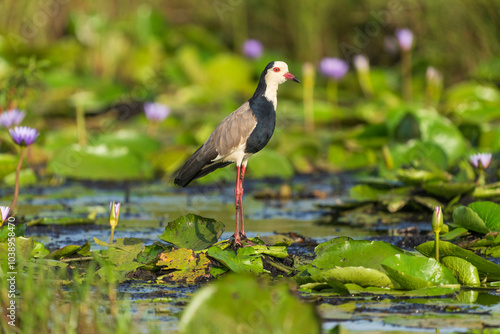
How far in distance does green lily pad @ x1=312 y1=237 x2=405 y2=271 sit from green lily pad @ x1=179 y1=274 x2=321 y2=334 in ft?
4.09

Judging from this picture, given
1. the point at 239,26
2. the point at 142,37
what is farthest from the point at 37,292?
the point at 239,26

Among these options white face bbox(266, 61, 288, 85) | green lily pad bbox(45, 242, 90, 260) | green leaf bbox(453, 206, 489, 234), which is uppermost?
white face bbox(266, 61, 288, 85)

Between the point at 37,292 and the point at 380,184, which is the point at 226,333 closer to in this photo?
the point at 37,292

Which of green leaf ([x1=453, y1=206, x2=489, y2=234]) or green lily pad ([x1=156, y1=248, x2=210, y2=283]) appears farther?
green leaf ([x1=453, y1=206, x2=489, y2=234])

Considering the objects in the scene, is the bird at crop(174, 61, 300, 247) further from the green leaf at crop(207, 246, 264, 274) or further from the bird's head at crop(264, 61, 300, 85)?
the green leaf at crop(207, 246, 264, 274)

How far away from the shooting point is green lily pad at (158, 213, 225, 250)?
4301 mm

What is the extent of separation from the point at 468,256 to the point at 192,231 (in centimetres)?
144

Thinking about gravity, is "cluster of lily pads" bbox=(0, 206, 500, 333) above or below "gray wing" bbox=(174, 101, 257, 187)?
below

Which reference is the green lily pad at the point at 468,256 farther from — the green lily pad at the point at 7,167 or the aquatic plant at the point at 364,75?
the aquatic plant at the point at 364,75

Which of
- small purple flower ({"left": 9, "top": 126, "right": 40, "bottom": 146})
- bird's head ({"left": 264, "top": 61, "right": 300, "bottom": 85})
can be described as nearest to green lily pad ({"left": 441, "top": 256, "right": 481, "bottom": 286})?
bird's head ({"left": 264, "top": 61, "right": 300, "bottom": 85})

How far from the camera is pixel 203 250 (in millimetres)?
4105

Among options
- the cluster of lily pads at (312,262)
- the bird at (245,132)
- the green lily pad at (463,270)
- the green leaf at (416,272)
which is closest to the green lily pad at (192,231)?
the cluster of lily pads at (312,262)

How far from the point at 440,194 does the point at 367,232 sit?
571 millimetres

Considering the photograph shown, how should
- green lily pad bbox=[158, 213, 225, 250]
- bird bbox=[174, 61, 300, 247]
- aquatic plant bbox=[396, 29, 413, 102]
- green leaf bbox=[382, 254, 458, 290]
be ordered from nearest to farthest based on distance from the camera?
green leaf bbox=[382, 254, 458, 290] → green lily pad bbox=[158, 213, 225, 250] → bird bbox=[174, 61, 300, 247] → aquatic plant bbox=[396, 29, 413, 102]
